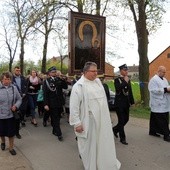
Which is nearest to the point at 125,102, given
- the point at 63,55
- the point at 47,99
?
the point at 47,99

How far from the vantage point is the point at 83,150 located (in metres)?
6.23

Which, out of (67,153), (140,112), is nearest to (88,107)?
(67,153)

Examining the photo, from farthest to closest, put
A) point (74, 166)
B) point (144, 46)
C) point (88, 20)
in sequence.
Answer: point (144, 46) → point (88, 20) → point (74, 166)

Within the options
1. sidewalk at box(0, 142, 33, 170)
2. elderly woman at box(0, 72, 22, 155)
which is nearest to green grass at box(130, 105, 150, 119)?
elderly woman at box(0, 72, 22, 155)

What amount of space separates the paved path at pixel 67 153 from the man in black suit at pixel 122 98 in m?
0.38

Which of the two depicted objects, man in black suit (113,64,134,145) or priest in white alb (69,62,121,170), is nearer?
priest in white alb (69,62,121,170)

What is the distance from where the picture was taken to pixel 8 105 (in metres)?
7.90

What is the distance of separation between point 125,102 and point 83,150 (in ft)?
9.61

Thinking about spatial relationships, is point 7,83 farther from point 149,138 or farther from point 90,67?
point 149,138

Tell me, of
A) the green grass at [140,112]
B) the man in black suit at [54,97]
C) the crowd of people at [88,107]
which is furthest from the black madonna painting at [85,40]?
the green grass at [140,112]

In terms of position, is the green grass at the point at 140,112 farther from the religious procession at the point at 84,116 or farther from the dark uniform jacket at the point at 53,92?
Result: the dark uniform jacket at the point at 53,92

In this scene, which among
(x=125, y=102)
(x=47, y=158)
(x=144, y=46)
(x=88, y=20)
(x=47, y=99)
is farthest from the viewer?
(x=144, y=46)

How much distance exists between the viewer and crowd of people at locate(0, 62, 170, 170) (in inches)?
244

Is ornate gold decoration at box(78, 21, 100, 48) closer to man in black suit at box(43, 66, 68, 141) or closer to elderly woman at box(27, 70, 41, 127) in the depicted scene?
man in black suit at box(43, 66, 68, 141)
